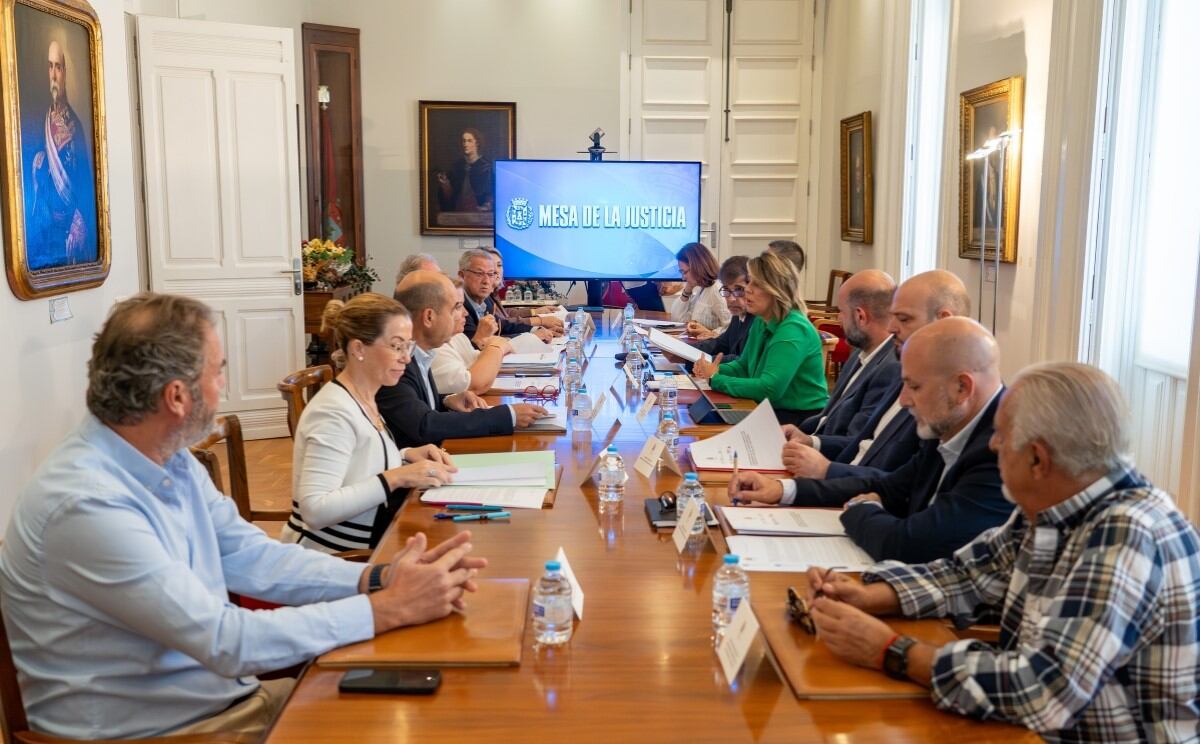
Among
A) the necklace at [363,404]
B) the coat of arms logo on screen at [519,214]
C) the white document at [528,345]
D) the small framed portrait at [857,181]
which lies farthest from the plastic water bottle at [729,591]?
the coat of arms logo on screen at [519,214]

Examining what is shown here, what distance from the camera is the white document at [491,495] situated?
2.76 meters

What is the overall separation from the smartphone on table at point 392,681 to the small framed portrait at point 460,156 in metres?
8.92

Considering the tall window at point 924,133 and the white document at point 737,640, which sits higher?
the tall window at point 924,133

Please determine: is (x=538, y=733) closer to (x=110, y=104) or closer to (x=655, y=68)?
(x=110, y=104)

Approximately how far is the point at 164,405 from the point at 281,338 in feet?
19.2

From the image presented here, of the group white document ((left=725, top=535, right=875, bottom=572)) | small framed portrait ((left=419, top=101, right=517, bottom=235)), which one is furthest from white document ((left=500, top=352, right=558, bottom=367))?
small framed portrait ((left=419, top=101, right=517, bottom=235))

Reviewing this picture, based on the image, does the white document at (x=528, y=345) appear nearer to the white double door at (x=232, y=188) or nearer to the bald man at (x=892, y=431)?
the white double door at (x=232, y=188)

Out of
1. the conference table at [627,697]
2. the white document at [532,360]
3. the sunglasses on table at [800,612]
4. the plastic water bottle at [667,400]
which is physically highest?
the plastic water bottle at [667,400]

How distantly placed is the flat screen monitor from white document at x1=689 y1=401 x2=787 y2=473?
599 cm

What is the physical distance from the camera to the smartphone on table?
65.6 inches

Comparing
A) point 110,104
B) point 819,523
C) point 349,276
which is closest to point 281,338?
point 349,276

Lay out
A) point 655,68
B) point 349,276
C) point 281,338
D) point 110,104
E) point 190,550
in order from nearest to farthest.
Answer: point 190,550, point 110,104, point 281,338, point 349,276, point 655,68

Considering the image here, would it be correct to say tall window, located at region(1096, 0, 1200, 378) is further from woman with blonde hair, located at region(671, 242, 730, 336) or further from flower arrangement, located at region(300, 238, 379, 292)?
flower arrangement, located at region(300, 238, 379, 292)

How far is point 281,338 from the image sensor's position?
746 centimetres
